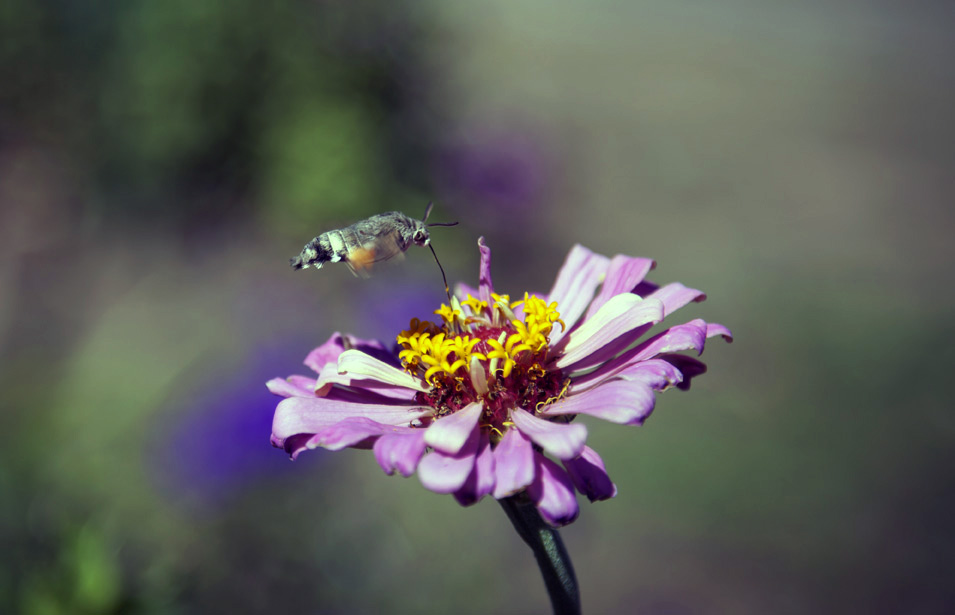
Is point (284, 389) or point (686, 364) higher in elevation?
point (284, 389)

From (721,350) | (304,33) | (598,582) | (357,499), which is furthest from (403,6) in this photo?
(598,582)

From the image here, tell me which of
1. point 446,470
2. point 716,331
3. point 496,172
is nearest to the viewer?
point 446,470

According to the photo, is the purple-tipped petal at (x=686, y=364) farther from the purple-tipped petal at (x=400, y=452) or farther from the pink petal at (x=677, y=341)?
the purple-tipped petal at (x=400, y=452)

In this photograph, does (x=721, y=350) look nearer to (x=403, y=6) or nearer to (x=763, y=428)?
(x=763, y=428)

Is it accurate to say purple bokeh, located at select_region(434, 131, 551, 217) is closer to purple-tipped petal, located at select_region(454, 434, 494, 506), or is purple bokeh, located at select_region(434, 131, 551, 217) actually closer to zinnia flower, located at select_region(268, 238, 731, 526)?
zinnia flower, located at select_region(268, 238, 731, 526)

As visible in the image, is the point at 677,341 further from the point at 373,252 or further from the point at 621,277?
the point at 373,252

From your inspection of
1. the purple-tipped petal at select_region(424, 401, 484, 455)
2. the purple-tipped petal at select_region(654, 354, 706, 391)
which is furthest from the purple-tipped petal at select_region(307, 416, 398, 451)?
the purple-tipped petal at select_region(654, 354, 706, 391)

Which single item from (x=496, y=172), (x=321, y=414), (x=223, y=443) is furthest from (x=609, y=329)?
(x=496, y=172)
